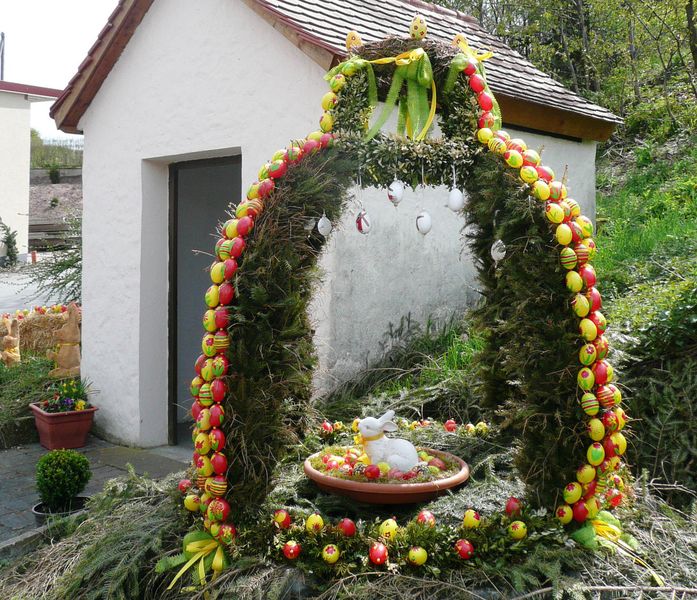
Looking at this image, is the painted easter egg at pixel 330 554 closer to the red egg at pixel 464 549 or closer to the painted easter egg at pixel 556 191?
the red egg at pixel 464 549

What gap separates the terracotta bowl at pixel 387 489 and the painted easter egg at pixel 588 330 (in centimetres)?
85

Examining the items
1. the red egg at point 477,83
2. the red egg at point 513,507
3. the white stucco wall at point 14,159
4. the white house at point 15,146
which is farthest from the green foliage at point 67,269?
the white house at point 15,146

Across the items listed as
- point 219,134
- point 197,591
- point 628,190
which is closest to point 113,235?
point 219,134

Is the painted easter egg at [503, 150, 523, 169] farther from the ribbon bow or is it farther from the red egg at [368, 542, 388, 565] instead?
the ribbon bow

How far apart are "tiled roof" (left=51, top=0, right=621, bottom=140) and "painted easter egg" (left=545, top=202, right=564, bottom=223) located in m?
2.90

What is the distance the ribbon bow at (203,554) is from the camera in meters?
2.71

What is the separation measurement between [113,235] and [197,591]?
4642 mm

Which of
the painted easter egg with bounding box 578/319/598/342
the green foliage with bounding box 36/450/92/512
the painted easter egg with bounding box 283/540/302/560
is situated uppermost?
the painted easter egg with bounding box 578/319/598/342

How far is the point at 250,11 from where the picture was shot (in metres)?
5.61

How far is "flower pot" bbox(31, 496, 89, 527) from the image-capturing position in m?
4.14

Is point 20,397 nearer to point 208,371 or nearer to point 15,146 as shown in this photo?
point 208,371

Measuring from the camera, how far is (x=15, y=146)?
22.5 meters

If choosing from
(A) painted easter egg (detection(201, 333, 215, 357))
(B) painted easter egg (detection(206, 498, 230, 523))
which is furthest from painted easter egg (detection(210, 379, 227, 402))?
(B) painted easter egg (detection(206, 498, 230, 523))

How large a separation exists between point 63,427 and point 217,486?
4.29m
